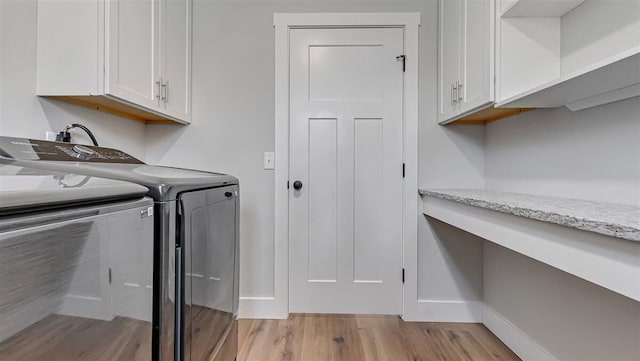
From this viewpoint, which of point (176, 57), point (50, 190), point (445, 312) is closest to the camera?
point (50, 190)

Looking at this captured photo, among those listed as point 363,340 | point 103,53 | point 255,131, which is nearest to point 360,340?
point 363,340

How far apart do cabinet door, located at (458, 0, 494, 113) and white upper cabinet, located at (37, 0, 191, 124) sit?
1.72 metres

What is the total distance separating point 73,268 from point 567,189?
1.75 m

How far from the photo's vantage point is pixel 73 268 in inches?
22.5

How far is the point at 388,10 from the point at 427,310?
2048 millimetres

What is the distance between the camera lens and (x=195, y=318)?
103 cm

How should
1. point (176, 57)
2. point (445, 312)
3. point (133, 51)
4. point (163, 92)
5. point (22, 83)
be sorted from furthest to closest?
point (445, 312), point (176, 57), point (163, 92), point (133, 51), point (22, 83)

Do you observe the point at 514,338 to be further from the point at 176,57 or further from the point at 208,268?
the point at 176,57

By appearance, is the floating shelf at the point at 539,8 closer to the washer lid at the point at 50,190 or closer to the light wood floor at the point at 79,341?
the washer lid at the point at 50,190

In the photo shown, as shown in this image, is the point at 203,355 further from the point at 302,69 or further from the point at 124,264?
the point at 302,69

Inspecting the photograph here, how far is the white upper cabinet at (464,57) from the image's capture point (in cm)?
148

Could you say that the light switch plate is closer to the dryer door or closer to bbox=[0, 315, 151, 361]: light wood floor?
the dryer door

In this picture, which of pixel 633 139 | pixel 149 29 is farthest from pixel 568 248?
pixel 149 29

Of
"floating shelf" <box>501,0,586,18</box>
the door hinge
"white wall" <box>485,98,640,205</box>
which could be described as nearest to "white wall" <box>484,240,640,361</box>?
"white wall" <box>485,98,640,205</box>
